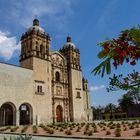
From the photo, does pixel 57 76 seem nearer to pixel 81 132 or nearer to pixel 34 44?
pixel 34 44

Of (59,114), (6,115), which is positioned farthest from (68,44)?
(6,115)

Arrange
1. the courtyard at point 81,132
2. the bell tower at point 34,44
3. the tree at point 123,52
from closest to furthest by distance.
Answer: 1. the tree at point 123,52
2. the courtyard at point 81,132
3. the bell tower at point 34,44

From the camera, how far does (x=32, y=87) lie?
102 ft

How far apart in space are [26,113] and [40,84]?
15.5 ft

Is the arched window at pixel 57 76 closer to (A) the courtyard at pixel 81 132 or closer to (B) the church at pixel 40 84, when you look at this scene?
Answer: (B) the church at pixel 40 84

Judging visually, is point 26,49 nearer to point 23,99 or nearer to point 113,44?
point 23,99

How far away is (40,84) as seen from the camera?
32781 mm

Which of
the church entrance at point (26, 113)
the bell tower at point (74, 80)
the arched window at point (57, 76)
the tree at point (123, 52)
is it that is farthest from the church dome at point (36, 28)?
the tree at point (123, 52)

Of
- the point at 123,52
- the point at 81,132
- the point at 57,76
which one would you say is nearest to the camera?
the point at 123,52

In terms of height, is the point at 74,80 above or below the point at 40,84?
above

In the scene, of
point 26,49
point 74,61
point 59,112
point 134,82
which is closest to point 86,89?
point 74,61

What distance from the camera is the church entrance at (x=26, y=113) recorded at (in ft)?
101

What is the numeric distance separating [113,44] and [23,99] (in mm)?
28283

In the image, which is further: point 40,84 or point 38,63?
point 38,63
